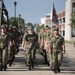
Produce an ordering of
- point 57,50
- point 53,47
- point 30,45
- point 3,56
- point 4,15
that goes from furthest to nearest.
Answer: point 4,15
point 30,45
point 3,56
point 53,47
point 57,50

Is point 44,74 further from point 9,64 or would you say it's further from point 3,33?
point 9,64

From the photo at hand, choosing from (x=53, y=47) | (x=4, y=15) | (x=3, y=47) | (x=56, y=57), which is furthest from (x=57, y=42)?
(x=4, y=15)

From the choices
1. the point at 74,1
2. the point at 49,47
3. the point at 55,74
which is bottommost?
the point at 55,74

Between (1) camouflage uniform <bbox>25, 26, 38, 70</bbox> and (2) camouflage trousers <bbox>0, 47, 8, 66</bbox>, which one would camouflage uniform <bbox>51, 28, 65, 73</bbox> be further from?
(2) camouflage trousers <bbox>0, 47, 8, 66</bbox>

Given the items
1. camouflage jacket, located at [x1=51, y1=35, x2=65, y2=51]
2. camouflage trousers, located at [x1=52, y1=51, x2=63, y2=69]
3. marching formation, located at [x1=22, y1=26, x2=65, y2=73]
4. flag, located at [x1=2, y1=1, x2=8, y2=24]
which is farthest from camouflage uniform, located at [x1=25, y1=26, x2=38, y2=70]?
flag, located at [x1=2, y1=1, x2=8, y2=24]

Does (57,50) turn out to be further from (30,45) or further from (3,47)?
(3,47)

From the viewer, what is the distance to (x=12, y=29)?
16.6 metres

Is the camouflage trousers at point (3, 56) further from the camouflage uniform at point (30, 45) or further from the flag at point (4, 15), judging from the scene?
the flag at point (4, 15)

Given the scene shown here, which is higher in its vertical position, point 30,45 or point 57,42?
point 57,42

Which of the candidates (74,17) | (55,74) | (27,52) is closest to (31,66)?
(27,52)

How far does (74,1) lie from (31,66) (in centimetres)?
6204

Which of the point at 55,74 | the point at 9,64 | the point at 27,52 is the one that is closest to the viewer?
the point at 55,74

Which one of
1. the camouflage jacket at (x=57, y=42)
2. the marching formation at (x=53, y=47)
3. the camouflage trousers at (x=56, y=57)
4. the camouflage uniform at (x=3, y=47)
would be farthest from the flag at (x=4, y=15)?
the camouflage trousers at (x=56, y=57)

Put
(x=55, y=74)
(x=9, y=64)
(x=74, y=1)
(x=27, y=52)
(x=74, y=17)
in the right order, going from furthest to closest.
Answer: (x=74, y=1) → (x=74, y=17) → (x=9, y=64) → (x=27, y=52) → (x=55, y=74)
